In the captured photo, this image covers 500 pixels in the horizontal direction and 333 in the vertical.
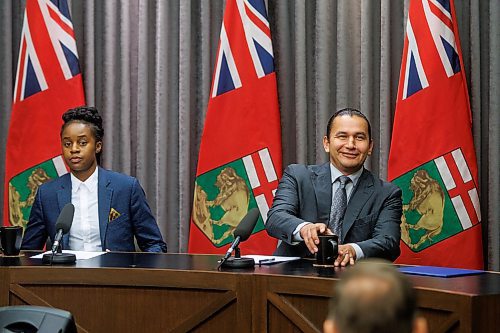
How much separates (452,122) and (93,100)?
216 centimetres

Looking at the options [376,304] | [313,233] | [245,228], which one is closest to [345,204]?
[313,233]

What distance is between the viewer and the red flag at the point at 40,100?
4.82 m

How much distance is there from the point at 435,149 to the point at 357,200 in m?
0.95

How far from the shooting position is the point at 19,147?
191 inches

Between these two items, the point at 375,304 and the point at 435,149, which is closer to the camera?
the point at 375,304

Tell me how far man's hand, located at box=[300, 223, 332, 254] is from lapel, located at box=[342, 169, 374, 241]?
320 mm

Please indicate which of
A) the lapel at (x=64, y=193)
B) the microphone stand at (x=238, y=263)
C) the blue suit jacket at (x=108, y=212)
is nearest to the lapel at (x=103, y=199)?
the blue suit jacket at (x=108, y=212)

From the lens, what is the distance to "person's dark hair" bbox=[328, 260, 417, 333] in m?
1.06

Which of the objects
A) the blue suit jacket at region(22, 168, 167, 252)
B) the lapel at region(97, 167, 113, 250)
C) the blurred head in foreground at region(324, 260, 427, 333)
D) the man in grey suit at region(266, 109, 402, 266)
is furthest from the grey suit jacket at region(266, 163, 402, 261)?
the blurred head in foreground at region(324, 260, 427, 333)

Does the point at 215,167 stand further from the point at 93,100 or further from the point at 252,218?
the point at 252,218

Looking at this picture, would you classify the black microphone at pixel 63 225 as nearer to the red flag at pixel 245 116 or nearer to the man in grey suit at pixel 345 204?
the man in grey suit at pixel 345 204

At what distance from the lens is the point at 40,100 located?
483 centimetres

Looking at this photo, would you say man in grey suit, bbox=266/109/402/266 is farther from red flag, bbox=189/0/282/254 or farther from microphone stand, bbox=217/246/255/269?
red flag, bbox=189/0/282/254

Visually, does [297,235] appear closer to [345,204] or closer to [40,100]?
[345,204]
